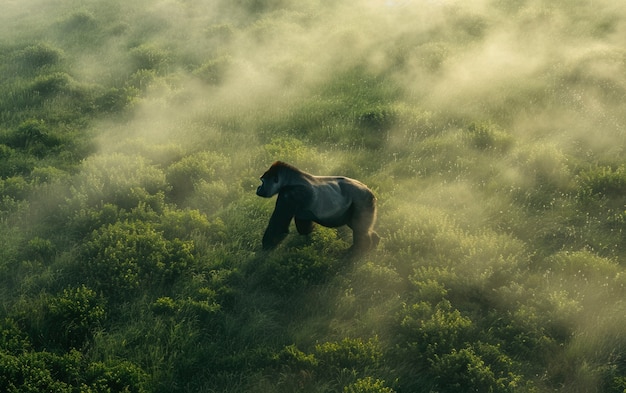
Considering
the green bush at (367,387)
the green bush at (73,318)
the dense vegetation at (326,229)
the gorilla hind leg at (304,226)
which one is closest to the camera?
the green bush at (367,387)

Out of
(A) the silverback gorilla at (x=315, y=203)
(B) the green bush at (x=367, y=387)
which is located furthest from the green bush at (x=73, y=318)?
(B) the green bush at (x=367, y=387)

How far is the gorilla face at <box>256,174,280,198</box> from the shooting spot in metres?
6.35

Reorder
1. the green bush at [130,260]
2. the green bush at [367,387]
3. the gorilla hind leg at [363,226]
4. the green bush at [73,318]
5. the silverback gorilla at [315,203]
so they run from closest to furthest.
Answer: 1. the green bush at [367,387]
2. the green bush at [73,318]
3. the green bush at [130,260]
4. the silverback gorilla at [315,203]
5. the gorilla hind leg at [363,226]

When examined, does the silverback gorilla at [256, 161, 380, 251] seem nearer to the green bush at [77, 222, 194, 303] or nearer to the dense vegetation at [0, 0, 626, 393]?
the dense vegetation at [0, 0, 626, 393]

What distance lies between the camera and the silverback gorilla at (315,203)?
6.43 meters

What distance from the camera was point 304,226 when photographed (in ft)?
23.5

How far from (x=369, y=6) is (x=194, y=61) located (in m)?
7.77

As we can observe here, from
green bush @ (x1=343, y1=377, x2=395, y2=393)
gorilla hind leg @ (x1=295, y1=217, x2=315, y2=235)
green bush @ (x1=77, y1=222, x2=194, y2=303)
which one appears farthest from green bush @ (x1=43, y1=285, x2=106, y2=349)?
green bush @ (x1=343, y1=377, x2=395, y2=393)

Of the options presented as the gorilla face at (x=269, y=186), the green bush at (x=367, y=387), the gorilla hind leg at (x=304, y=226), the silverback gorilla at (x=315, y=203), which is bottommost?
the green bush at (x=367, y=387)

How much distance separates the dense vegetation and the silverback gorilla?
0.29 meters

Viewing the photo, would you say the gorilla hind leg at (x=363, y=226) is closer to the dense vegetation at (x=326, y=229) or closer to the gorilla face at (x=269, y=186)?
the dense vegetation at (x=326, y=229)

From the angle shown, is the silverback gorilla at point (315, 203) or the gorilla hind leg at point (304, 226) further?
the gorilla hind leg at point (304, 226)

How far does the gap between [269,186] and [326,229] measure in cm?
138

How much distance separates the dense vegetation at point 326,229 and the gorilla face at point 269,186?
91 cm
